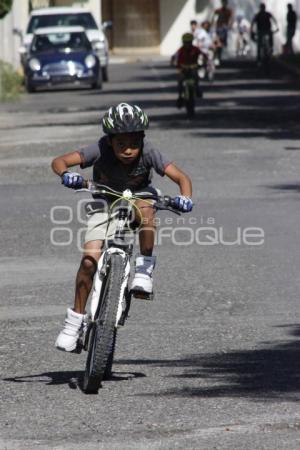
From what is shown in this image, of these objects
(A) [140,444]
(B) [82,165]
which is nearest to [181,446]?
(A) [140,444]

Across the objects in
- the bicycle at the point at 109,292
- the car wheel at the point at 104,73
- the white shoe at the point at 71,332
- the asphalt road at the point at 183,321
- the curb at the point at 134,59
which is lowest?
the curb at the point at 134,59

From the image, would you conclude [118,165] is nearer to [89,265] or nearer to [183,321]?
[89,265]

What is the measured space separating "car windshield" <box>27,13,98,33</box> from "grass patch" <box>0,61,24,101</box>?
3768mm

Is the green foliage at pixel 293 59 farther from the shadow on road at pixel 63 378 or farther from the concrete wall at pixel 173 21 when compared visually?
the shadow on road at pixel 63 378

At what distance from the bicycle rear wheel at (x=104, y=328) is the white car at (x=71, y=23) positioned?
37.6m

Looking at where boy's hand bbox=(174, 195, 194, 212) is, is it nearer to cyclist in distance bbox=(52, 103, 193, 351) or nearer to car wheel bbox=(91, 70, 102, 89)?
cyclist in distance bbox=(52, 103, 193, 351)

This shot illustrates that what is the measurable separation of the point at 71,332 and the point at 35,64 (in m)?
34.3

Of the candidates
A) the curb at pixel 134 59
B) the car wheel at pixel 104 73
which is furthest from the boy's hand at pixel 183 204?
the curb at pixel 134 59

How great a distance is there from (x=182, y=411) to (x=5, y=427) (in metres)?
0.89

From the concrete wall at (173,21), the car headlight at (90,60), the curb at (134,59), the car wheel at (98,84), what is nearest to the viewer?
the car headlight at (90,60)

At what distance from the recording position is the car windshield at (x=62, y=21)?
46906 mm

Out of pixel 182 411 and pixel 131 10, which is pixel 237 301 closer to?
pixel 182 411

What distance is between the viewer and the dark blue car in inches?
1673

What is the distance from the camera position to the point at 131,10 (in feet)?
240
